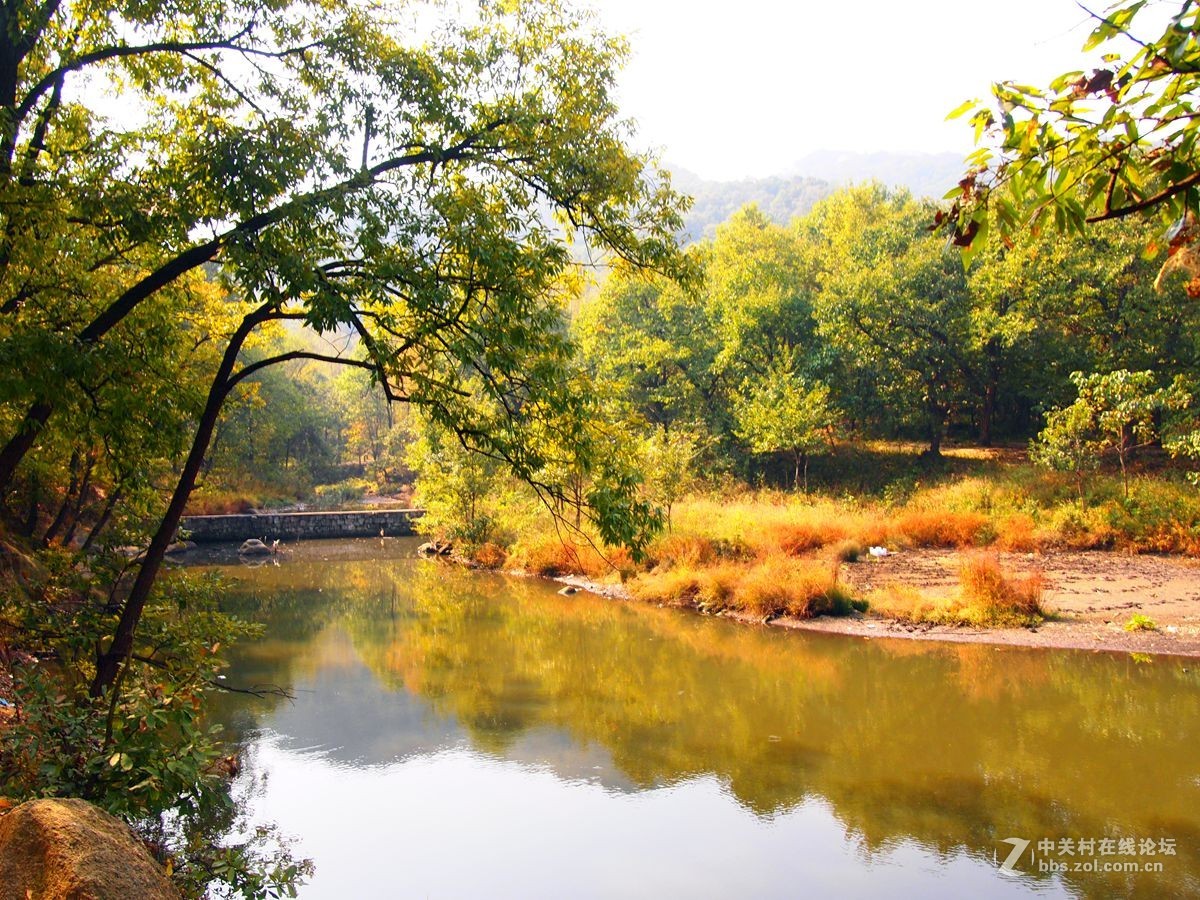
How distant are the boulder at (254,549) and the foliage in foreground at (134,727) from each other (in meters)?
23.8

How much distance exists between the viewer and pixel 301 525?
3519 centimetres

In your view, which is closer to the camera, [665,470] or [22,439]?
[22,439]

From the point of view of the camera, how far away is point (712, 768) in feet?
33.3

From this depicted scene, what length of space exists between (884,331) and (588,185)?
2580cm

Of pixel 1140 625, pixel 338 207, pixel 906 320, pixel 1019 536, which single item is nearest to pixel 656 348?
pixel 906 320

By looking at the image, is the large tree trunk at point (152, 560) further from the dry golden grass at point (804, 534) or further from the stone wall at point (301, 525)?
the stone wall at point (301, 525)

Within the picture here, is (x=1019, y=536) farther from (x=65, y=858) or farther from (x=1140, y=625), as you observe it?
(x=65, y=858)

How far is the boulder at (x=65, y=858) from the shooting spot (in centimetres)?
355

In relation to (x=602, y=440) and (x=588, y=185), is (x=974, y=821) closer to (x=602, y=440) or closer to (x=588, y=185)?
(x=602, y=440)

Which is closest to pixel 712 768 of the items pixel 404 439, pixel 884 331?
pixel 884 331

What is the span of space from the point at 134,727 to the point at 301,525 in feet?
104

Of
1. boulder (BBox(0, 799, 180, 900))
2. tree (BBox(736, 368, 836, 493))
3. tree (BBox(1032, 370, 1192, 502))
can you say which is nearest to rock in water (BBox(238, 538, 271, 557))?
tree (BBox(736, 368, 836, 493))

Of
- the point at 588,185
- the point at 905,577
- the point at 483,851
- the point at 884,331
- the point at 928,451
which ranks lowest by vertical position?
the point at 483,851

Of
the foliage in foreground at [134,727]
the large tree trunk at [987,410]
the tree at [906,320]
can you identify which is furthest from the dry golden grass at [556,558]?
the large tree trunk at [987,410]
